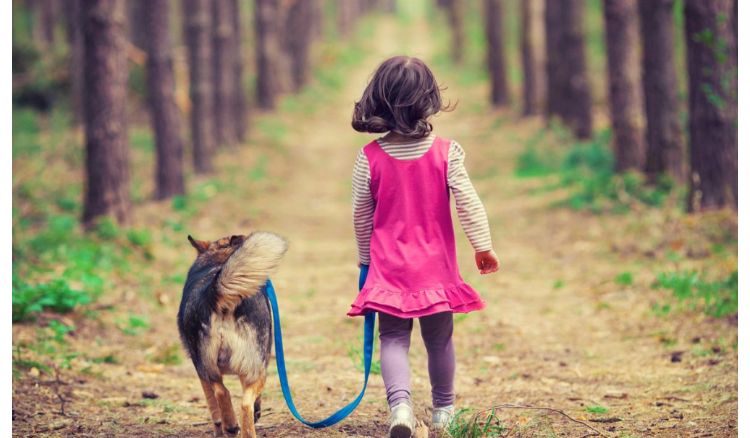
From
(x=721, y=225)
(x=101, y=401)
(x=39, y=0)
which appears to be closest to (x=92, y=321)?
(x=101, y=401)

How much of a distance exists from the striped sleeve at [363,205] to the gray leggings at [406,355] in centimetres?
37

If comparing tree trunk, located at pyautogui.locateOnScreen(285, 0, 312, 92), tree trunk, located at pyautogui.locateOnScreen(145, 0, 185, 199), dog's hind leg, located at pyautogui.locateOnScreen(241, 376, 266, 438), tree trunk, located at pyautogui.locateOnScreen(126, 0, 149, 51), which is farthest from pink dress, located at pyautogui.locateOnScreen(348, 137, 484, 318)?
tree trunk, located at pyautogui.locateOnScreen(285, 0, 312, 92)

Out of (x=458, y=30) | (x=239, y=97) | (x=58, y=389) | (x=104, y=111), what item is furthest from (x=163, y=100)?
(x=458, y=30)

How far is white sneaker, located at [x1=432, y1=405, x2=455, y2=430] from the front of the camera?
4430mm

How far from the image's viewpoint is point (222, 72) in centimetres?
1898

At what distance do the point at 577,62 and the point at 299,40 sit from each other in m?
16.5

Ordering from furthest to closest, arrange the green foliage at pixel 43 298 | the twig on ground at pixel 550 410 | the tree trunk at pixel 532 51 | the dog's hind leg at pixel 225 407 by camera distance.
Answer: the tree trunk at pixel 532 51 < the green foliage at pixel 43 298 < the twig on ground at pixel 550 410 < the dog's hind leg at pixel 225 407

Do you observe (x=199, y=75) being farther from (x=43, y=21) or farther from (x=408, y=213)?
(x=43, y=21)

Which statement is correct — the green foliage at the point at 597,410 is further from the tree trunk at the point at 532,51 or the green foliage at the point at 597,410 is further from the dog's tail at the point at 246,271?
the tree trunk at the point at 532,51

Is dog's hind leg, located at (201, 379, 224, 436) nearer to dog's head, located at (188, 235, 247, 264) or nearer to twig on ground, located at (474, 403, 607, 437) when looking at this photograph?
dog's head, located at (188, 235, 247, 264)

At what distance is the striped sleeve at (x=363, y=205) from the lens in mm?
4277

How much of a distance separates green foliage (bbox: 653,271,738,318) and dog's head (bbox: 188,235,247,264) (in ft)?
13.8

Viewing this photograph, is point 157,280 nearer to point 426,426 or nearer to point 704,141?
point 426,426

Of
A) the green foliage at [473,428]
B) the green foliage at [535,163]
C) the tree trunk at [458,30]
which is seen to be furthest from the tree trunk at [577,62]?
the tree trunk at [458,30]
